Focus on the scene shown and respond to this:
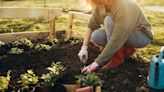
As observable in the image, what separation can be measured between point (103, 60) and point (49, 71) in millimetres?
694

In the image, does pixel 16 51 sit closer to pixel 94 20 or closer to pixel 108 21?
pixel 94 20

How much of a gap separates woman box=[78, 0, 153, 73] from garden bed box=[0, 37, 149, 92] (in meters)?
0.15

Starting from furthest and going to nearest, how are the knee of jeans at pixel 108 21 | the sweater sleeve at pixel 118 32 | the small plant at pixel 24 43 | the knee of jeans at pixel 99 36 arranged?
the small plant at pixel 24 43, the knee of jeans at pixel 99 36, the knee of jeans at pixel 108 21, the sweater sleeve at pixel 118 32

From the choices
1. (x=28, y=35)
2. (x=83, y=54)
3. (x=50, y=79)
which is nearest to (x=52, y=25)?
(x=28, y=35)

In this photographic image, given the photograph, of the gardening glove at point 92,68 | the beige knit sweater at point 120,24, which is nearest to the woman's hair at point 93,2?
the beige knit sweater at point 120,24

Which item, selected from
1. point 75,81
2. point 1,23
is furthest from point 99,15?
point 1,23

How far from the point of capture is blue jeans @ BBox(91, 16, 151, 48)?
150 inches

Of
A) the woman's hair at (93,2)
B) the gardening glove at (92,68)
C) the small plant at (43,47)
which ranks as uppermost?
the woman's hair at (93,2)

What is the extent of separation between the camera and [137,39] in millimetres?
3875

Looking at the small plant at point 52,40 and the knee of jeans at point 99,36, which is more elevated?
the knee of jeans at point 99,36

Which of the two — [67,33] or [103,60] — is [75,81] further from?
[67,33]

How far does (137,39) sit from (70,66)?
813mm

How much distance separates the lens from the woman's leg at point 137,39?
3.86 metres

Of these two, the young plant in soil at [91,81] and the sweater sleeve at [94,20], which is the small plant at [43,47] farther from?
the young plant in soil at [91,81]
